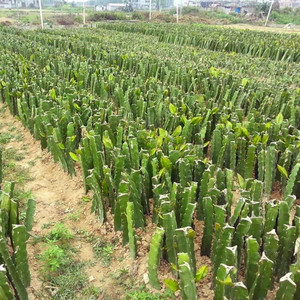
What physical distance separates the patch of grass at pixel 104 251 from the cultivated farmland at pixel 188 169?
159 mm

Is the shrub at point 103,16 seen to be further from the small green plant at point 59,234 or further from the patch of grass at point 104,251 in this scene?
the patch of grass at point 104,251

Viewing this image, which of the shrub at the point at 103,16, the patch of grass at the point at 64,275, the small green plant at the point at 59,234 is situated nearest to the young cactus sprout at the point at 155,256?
the patch of grass at the point at 64,275

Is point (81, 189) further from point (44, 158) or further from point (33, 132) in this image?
point (33, 132)

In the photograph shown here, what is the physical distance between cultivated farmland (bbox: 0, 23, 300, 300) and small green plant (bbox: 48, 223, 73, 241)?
1.00 ft

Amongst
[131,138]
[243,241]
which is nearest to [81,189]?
[131,138]

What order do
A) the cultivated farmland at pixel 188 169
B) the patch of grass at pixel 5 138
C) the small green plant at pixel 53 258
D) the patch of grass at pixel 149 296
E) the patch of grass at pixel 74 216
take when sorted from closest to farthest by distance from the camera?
the cultivated farmland at pixel 188 169
the patch of grass at pixel 149 296
the small green plant at pixel 53 258
the patch of grass at pixel 74 216
the patch of grass at pixel 5 138

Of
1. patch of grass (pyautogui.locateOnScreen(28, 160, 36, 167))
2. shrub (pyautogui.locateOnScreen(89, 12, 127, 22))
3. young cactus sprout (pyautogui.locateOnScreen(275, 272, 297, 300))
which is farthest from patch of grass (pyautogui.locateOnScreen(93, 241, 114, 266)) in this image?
shrub (pyautogui.locateOnScreen(89, 12, 127, 22))

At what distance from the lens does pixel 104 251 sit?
2.55 meters

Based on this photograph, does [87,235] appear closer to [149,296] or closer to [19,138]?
[149,296]

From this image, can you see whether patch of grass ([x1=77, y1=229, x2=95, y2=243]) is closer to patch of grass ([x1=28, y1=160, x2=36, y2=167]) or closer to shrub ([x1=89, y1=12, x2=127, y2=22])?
patch of grass ([x1=28, y1=160, x2=36, y2=167])

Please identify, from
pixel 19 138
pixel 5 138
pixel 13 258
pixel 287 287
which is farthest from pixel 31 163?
pixel 287 287

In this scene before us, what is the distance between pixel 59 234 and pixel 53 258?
11.9 inches

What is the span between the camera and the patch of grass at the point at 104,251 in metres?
2.48

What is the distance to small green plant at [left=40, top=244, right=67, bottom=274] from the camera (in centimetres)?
234
